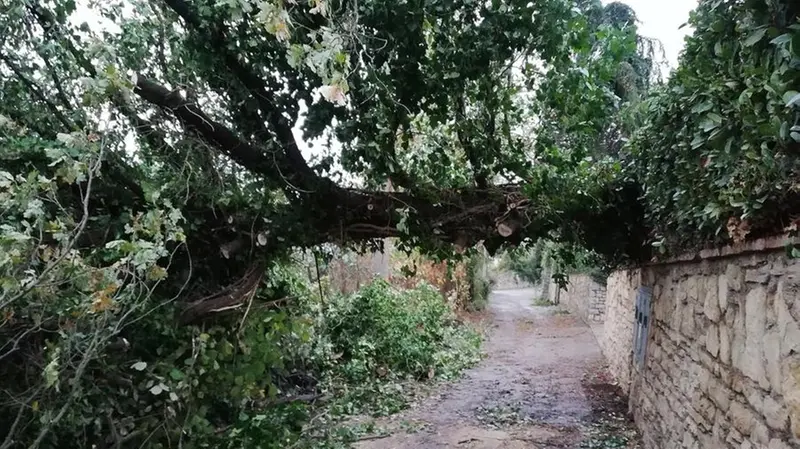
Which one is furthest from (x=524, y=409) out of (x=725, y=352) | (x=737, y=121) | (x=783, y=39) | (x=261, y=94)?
(x=783, y=39)

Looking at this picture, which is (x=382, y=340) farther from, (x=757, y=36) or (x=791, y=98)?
(x=791, y=98)

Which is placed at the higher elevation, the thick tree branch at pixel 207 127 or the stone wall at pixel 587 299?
the thick tree branch at pixel 207 127

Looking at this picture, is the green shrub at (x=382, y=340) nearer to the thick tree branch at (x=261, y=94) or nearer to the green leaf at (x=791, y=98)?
the thick tree branch at (x=261, y=94)

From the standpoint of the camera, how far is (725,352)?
2.56 metres

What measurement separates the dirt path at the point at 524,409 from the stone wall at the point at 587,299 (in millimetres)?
2540

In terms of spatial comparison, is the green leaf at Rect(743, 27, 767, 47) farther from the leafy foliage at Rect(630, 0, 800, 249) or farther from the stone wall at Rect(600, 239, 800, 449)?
the stone wall at Rect(600, 239, 800, 449)

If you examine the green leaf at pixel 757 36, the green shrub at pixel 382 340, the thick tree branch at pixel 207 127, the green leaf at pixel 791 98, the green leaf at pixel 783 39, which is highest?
the thick tree branch at pixel 207 127

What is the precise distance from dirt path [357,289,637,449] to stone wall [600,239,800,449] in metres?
0.80

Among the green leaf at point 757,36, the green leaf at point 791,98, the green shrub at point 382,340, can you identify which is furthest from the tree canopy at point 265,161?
the green shrub at point 382,340

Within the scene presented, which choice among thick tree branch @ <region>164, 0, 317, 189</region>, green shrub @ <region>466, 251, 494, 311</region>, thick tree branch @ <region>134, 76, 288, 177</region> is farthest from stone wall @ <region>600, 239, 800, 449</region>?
green shrub @ <region>466, 251, 494, 311</region>

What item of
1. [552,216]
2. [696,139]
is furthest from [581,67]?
[696,139]

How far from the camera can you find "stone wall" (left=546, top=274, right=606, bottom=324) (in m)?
12.8

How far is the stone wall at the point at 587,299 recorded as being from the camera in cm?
1277

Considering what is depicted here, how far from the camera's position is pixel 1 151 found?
3.18m
